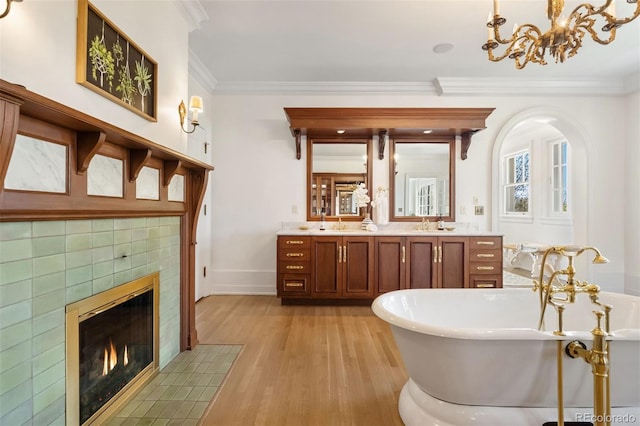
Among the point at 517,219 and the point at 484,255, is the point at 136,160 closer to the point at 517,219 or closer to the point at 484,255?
the point at 484,255

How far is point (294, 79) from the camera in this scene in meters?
3.75

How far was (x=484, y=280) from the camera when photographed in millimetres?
3365

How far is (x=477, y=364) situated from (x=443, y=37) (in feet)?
9.43

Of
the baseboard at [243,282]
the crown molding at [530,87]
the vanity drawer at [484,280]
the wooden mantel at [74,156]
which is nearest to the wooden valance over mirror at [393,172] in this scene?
the crown molding at [530,87]

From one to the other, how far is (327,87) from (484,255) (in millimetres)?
2844

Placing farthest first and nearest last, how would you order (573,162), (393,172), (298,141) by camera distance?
1. (573,162)
2. (393,172)
3. (298,141)

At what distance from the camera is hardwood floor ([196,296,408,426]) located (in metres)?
1.61

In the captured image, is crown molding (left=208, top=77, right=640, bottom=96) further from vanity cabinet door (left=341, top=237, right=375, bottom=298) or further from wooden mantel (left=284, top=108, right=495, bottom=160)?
vanity cabinet door (left=341, top=237, right=375, bottom=298)

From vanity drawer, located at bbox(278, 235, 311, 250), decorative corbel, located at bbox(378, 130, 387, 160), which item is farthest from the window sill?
vanity drawer, located at bbox(278, 235, 311, 250)

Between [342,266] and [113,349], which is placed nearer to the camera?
[113,349]

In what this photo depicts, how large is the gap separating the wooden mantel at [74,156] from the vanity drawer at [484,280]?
3193mm

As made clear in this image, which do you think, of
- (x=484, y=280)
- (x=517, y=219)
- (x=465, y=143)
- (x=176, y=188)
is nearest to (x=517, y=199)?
(x=517, y=219)

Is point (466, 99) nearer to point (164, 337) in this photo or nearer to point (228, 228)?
point (228, 228)

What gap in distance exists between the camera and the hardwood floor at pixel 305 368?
1.61 m
